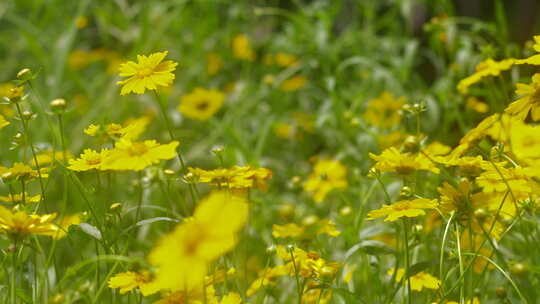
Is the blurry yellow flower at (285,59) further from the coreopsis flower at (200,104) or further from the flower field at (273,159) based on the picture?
the coreopsis flower at (200,104)

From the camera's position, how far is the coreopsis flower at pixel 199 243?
0.49 m

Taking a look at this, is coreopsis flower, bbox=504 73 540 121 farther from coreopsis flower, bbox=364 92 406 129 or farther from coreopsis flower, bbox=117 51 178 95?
coreopsis flower, bbox=364 92 406 129

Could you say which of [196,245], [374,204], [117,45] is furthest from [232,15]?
[196,245]

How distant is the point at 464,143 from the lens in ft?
2.46

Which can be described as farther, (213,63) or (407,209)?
(213,63)

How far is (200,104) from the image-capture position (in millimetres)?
2350

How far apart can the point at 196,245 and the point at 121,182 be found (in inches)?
62.6

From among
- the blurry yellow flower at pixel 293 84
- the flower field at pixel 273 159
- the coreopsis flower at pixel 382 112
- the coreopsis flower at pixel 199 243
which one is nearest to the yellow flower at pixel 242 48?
the flower field at pixel 273 159

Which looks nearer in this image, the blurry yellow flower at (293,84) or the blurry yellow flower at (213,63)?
the blurry yellow flower at (293,84)

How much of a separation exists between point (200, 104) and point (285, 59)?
35 cm

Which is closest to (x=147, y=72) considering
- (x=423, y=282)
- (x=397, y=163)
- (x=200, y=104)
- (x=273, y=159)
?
(x=397, y=163)

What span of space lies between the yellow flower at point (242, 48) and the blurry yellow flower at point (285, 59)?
11 centimetres

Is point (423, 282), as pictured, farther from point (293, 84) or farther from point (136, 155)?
point (293, 84)

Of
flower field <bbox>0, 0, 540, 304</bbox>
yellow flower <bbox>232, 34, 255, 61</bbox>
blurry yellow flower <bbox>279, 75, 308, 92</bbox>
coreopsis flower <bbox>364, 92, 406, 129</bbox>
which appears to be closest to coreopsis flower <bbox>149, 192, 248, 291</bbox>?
flower field <bbox>0, 0, 540, 304</bbox>
